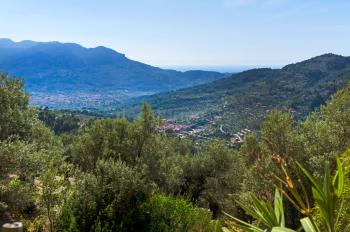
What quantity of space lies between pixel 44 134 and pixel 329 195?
95.3 ft

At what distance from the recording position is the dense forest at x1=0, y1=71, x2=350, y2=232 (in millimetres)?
17812

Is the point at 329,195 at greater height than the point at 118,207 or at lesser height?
greater

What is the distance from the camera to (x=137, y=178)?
805 inches

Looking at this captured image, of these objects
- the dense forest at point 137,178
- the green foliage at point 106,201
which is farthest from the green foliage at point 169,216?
the green foliage at point 106,201

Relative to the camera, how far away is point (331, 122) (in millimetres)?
30438

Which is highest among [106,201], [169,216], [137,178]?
[137,178]

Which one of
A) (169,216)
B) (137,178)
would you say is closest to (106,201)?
(137,178)

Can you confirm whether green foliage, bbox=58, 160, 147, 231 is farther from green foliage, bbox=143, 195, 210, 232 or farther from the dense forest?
green foliage, bbox=143, 195, 210, 232

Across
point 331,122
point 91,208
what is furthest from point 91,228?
point 331,122

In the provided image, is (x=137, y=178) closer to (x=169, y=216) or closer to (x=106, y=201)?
(x=106, y=201)

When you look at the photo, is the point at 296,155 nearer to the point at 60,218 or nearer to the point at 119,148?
the point at 119,148

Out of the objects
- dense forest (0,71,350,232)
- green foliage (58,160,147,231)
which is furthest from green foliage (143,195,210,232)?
green foliage (58,160,147,231)

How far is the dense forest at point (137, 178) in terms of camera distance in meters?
17.8

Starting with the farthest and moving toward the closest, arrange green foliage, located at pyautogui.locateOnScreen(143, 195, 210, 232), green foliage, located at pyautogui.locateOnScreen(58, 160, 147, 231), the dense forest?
1. green foliage, located at pyautogui.locateOnScreen(143, 195, 210, 232)
2. green foliage, located at pyautogui.locateOnScreen(58, 160, 147, 231)
3. the dense forest
